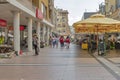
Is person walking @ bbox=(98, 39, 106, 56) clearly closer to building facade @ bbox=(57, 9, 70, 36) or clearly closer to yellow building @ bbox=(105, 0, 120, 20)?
yellow building @ bbox=(105, 0, 120, 20)

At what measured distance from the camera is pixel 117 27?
112ft

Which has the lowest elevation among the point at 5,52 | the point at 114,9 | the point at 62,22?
the point at 5,52

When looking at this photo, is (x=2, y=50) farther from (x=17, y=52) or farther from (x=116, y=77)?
(x=116, y=77)

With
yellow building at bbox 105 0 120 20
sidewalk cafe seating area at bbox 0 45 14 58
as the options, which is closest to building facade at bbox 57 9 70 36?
yellow building at bbox 105 0 120 20

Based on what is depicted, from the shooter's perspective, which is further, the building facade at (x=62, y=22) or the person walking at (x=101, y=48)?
the building facade at (x=62, y=22)

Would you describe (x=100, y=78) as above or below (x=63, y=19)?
below

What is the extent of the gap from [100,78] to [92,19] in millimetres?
18666

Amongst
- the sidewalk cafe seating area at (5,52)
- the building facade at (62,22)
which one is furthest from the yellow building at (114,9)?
the building facade at (62,22)

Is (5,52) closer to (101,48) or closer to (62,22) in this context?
(101,48)

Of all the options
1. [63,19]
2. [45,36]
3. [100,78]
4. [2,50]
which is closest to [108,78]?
[100,78]

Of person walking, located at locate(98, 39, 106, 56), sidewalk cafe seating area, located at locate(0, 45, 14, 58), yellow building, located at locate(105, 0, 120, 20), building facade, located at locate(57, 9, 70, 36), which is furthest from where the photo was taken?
building facade, located at locate(57, 9, 70, 36)

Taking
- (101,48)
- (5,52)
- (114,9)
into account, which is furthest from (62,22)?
(5,52)

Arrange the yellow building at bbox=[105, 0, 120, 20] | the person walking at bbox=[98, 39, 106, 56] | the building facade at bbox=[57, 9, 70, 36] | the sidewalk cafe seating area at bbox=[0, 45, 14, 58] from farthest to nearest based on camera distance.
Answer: the building facade at bbox=[57, 9, 70, 36] → the yellow building at bbox=[105, 0, 120, 20] → the person walking at bbox=[98, 39, 106, 56] → the sidewalk cafe seating area at bbox=[0, 45, 14, 58]

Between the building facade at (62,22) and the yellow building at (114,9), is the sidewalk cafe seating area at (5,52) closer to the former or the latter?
the yellow building at (114,9)
